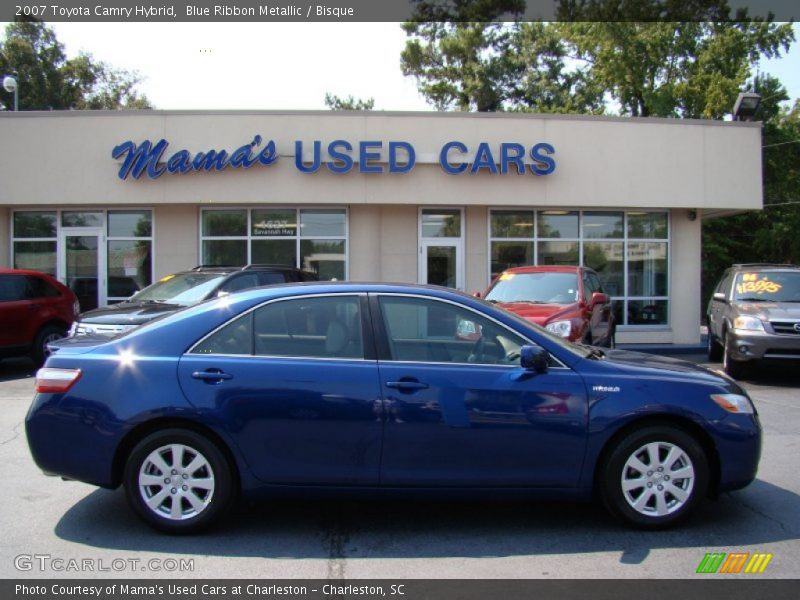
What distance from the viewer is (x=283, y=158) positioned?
49.5 feet

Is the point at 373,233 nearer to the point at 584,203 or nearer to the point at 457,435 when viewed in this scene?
the point at 584,203

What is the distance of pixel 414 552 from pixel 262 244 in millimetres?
12355

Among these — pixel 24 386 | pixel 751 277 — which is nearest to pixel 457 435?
pixel 24 386

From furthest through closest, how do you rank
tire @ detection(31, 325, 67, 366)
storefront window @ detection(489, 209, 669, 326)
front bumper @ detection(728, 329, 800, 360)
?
storefront window @ detection(489, 209, 669, 326), tire @ detection(31, 325, 67, 366), front bumper @ detection(728, 329, 800, 360)

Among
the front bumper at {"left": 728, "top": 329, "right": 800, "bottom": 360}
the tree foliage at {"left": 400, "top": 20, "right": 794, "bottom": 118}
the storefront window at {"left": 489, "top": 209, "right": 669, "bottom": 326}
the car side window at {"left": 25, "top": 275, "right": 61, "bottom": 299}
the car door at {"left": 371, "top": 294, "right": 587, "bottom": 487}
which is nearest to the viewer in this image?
the car door at {"left": 371, "top": 294, "right": 587, "bottom": 487}

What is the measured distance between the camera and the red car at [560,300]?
30.5 feet

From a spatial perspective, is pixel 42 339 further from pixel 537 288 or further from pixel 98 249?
pixel 537 288

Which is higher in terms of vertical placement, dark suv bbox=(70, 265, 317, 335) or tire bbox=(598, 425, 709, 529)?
dark suv bbox=(70, 265, 317, 335)

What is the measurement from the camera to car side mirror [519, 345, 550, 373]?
4.43 m

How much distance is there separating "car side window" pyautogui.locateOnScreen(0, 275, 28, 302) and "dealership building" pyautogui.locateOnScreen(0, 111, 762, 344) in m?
3.57

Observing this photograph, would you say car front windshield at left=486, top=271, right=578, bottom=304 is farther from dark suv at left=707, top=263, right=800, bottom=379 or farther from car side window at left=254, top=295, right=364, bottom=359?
car side window at left=254, top=295, right=364, bottom=359

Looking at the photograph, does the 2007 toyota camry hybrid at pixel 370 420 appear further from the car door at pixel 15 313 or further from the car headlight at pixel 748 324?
the car door at pixel 15 313

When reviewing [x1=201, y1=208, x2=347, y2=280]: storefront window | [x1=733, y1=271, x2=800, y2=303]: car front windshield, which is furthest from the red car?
[x1=201, y1=208, x2=347, y2=280]: storefront window

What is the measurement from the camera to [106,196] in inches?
595
